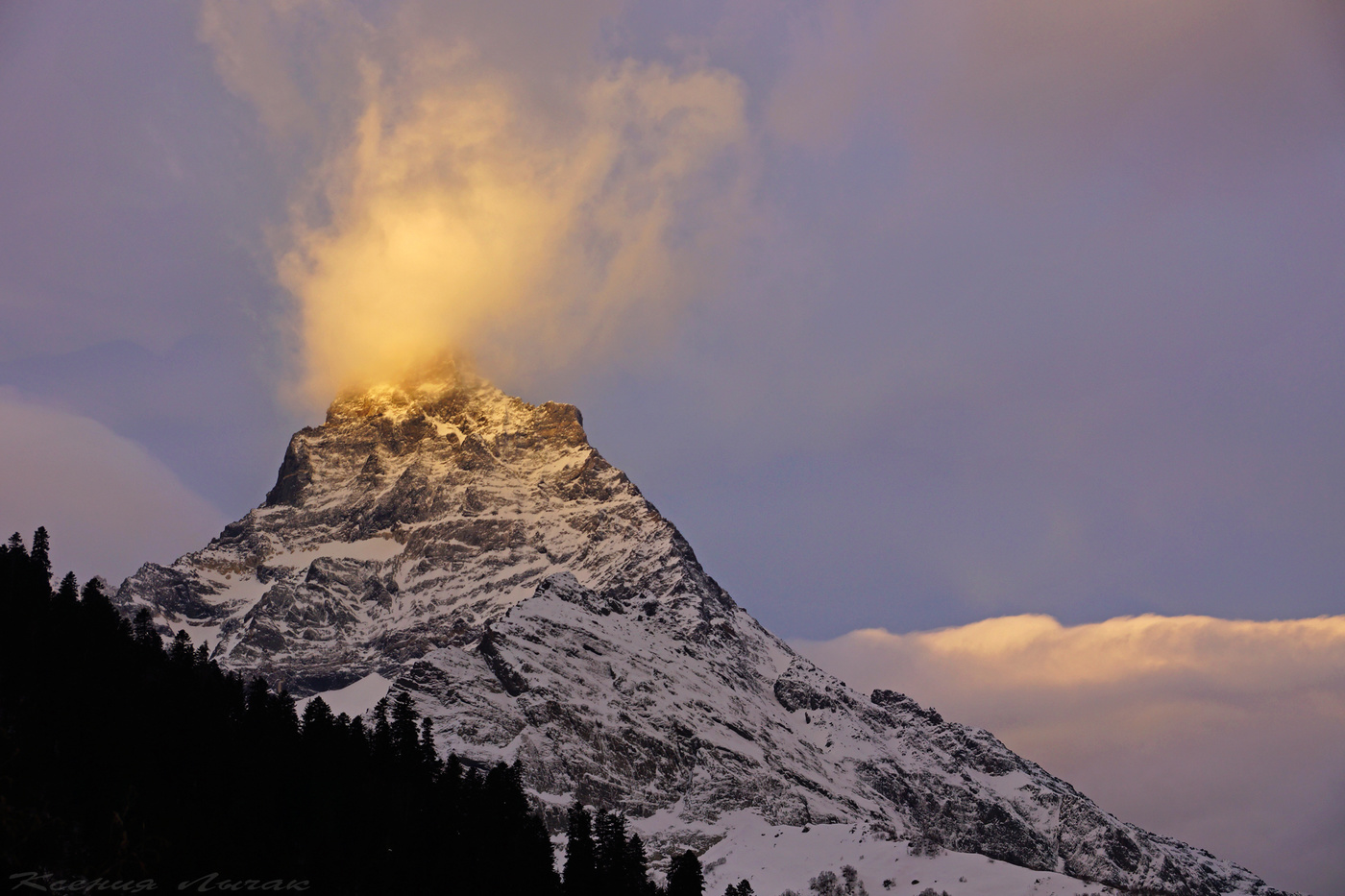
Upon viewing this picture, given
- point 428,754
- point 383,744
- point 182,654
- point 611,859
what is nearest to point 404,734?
point 428,754

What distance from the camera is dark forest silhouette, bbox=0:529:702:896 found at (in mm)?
97125

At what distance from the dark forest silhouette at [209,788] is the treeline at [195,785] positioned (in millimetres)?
189

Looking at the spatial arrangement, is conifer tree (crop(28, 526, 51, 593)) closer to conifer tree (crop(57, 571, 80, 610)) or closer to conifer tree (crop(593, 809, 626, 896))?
conifer tree (crop(57, 571, 80, 610))

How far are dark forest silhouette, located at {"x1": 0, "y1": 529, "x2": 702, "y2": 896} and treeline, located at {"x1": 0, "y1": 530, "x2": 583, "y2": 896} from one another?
189mm

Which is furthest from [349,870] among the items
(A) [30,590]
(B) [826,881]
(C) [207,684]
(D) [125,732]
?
(B) [826,881]

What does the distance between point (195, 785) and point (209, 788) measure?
1.21 meters

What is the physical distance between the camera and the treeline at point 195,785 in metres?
96.5

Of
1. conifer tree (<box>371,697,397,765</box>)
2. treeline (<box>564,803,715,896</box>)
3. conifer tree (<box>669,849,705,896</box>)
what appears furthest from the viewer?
conifer tree (<box>371,697,397,765</box>)

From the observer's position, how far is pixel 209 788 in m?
111

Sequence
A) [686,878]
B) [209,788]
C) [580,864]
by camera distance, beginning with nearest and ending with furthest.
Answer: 1. [209,788]
2. [580,864]
3. [686,878]

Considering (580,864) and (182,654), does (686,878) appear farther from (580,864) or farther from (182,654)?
(182,654)

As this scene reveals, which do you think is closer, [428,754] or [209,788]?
[209,788]

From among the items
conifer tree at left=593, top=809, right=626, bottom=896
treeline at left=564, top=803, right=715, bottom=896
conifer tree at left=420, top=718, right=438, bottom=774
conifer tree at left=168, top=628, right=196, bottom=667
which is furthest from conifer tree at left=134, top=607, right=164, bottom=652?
conifer tree at left=593, top=809, right=626, bottom=896

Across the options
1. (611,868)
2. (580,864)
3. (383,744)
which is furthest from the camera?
(383,744)
